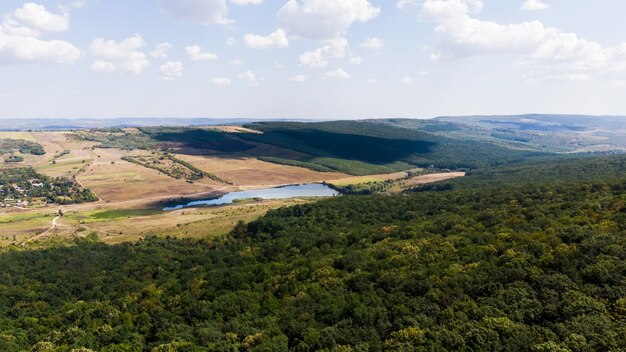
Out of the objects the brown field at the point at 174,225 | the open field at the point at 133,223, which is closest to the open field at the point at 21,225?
the open field at the point at 133,223

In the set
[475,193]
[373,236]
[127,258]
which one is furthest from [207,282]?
[475,193]

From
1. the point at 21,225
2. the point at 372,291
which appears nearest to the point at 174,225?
the point at 21,225

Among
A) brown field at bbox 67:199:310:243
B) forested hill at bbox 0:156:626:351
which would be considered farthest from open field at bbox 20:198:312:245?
forested hill at bbox 0:156:626:351

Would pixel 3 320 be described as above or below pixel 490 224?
below

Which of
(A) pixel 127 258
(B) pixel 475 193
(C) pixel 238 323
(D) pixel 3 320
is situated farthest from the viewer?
(B) pixel 475 193

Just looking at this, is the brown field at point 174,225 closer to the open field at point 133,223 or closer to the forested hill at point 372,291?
the open field at point 133,223

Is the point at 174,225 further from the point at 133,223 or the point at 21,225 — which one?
the point at 21,225

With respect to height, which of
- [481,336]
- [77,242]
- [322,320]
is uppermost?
[481,336]

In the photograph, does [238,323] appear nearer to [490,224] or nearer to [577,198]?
[490,224]
